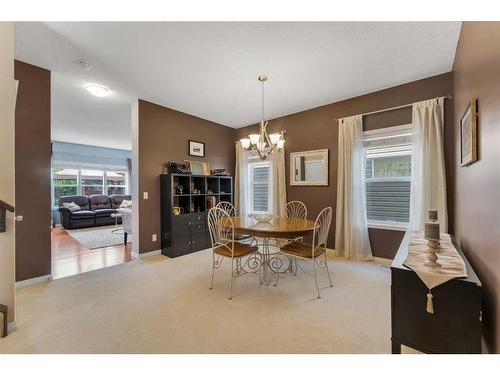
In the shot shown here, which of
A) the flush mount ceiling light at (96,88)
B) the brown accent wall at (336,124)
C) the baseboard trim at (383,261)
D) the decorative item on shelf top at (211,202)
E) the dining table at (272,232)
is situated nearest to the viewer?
the dining table at (272,232)

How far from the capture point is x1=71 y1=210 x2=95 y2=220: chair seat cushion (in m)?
6.27

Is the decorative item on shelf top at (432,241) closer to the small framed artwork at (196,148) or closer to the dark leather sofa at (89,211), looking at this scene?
the small framed artwork at (196,148)

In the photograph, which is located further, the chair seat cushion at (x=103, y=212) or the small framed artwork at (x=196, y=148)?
the chair seat cushion at (x=103, y=212)

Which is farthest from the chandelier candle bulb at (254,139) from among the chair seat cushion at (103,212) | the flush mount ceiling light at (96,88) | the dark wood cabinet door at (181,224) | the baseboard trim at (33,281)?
the chair seat cushion at (103,212)

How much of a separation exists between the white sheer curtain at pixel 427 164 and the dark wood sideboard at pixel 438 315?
1903mm

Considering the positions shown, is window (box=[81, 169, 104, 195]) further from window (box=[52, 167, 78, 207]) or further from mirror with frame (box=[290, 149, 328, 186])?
mirror with frame (box=[290, 149, 328, 186])

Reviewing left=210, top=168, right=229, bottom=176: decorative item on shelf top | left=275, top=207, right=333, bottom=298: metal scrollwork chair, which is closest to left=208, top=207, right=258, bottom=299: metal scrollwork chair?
left=275, top=207, right=333, bottom=298: metal scrollwork chair

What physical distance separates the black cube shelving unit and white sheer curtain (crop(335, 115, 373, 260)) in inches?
91.7

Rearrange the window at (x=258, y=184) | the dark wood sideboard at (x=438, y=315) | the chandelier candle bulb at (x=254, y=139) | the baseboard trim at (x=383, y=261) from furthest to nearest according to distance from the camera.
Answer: the window at (x=258, y=184)
the baseboard trim at (x=383, y=261)
the chandelier candle bulb at (x=254, y=139)
the dark wood sideboard at (x=438, y=315)

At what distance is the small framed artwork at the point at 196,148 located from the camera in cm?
445

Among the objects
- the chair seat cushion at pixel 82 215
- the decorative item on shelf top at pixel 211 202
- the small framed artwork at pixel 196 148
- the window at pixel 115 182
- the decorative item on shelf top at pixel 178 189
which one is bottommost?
the chair seat cushion at pixel 82 215

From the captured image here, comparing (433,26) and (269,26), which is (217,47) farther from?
(433,26)
